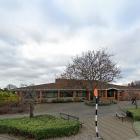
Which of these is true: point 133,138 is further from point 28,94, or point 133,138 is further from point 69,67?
point 69,67

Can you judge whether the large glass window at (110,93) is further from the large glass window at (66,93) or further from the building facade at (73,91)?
the large glass window at (66,93)

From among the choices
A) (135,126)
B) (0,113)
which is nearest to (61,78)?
(0,113)

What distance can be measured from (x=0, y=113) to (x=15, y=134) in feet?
45.6

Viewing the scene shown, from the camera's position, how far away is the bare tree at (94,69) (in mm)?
43562

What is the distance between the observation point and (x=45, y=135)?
588 inches

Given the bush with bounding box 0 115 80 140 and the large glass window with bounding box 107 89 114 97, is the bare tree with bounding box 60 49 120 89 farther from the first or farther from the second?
the bush with bounding box 0 115 80 140

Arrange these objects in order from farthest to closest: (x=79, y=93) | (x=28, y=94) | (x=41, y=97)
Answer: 1. (x=79, y=93)
2. (x=41, y=97)
3. (x=28, y=94)

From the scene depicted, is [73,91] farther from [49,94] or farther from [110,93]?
[110,93]

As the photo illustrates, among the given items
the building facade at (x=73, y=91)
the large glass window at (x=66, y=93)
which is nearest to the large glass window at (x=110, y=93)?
the building facade at (x=73, y=91)

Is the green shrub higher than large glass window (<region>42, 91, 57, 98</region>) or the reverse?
the reverse

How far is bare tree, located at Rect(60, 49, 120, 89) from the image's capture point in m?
43.6

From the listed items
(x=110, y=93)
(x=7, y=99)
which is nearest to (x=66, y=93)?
(x=110, y=93)

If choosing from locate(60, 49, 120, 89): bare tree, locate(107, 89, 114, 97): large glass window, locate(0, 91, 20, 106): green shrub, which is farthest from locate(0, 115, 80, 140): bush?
locate(107, 89, 114, 97): large glass window

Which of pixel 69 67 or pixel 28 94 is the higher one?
pixel 69 67
